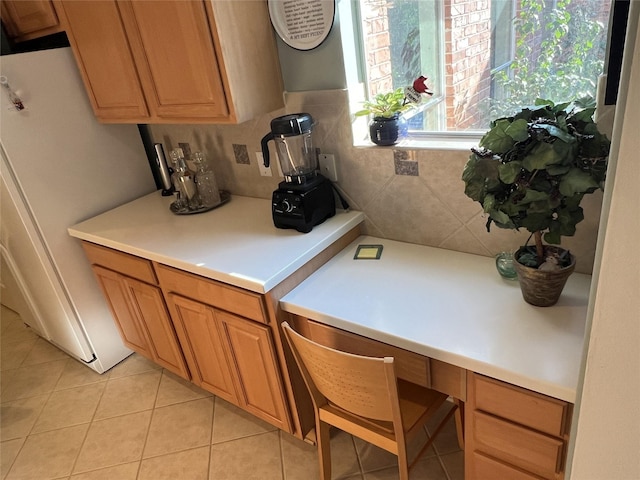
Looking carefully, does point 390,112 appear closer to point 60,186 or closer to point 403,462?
point 403,462

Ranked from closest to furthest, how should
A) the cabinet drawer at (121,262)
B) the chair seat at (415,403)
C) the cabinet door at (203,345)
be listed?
the chair seat at (415,403), the cabinet door at (203,345), the cabinet drawer at (121,262)

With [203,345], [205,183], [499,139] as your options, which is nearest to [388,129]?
[499,139]

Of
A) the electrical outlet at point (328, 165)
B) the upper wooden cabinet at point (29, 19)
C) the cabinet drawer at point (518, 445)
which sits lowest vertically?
the cabinet drawer at point (518, 445)

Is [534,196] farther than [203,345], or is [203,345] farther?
[203,345]

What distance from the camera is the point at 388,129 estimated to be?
1.66 meters

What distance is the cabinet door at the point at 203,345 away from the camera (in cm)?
180

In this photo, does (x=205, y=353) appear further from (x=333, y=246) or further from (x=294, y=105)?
(x=294, y=105)

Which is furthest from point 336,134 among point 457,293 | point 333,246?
point 457,293

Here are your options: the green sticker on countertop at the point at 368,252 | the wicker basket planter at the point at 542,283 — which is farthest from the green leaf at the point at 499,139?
the green sticker on countertop at the point at 368,252

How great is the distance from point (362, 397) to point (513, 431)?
15.6 inches

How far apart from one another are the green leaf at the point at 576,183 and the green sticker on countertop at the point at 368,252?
758 millimetres

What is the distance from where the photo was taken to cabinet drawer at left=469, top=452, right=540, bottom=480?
1.21 m

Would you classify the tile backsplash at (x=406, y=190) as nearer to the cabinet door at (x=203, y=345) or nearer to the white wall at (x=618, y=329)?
the cabinet door at (x=203, y=345)

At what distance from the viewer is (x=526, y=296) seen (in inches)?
51.6
